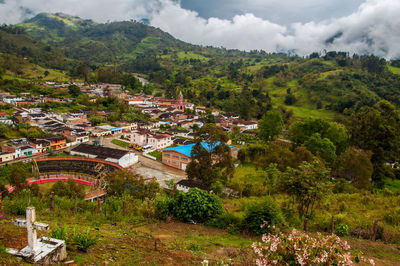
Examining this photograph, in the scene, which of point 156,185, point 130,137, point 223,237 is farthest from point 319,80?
point 223,237

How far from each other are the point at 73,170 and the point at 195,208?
56.5 ft

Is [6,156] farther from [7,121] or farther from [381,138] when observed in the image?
[381,138]

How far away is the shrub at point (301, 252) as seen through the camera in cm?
357

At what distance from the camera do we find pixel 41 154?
25422 millimetres

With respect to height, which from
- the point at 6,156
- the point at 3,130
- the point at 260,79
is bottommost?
the point at 6,156

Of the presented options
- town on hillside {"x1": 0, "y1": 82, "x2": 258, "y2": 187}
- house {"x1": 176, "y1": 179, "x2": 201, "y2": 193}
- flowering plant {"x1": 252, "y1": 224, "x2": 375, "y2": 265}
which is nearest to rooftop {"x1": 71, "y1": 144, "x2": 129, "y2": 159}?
town on hillside {"x1": 0, "y1": 82, "x2": 258, "y2": 187}

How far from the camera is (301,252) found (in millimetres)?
3678

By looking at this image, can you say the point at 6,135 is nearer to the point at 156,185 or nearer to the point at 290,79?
the point at 156,185

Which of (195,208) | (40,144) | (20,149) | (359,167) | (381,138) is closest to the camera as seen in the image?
(195,208)

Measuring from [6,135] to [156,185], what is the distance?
23.9 meters

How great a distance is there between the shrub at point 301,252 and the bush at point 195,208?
4.05 m

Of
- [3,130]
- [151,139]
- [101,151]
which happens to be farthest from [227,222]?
[3,130]

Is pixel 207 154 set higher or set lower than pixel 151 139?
higher

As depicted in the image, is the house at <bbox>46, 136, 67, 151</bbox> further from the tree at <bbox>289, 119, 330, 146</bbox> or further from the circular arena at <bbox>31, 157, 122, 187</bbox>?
the tree at <bbox>289, 119, 330, 146</bbox>
